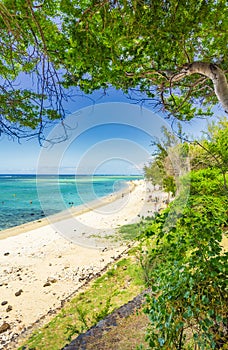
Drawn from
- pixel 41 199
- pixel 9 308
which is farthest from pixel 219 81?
pixel 41 199

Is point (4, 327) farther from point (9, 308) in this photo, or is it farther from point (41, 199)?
point (41, 199)

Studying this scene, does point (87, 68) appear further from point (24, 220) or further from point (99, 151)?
point (24, 220)

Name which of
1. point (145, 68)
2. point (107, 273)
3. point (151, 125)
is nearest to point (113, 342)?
point (107, 273)

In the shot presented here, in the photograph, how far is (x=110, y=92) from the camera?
407 centimetres

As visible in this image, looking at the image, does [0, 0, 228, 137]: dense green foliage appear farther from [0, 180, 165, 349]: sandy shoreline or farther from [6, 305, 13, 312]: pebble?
[6, 305, 13, 312]: pebble

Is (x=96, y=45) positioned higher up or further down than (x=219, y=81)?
higher up

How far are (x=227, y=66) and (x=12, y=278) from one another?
7492mm

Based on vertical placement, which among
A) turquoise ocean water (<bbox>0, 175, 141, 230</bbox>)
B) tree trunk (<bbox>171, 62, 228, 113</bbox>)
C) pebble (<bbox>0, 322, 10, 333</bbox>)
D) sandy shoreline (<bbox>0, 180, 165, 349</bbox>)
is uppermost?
tree trunk (<bbox>171, 62, 228, 113</bbox>)

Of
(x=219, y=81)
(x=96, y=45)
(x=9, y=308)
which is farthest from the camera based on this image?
(x=9, y=308)

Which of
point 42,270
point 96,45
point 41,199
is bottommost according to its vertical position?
point 41,199

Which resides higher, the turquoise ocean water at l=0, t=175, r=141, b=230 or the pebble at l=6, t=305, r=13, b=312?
the pebble at l=6, t=305, r=13, b=312

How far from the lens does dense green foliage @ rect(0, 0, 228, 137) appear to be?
216 cm

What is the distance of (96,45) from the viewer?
2652mm

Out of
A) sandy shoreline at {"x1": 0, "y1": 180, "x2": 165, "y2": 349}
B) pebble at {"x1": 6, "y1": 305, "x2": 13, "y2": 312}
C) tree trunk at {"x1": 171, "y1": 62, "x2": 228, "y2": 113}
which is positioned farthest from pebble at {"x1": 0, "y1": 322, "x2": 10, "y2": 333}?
tree trunk at {"x1": 171, "y1": 62, "x2": 228, "y2": 113}
